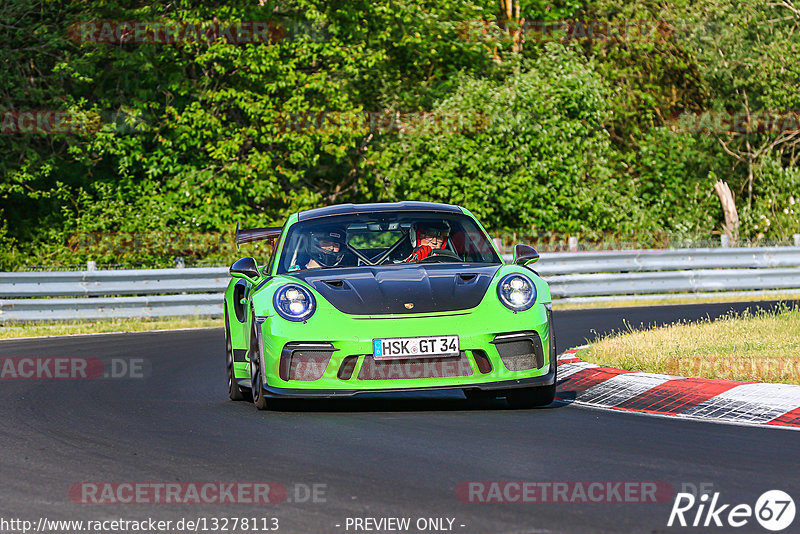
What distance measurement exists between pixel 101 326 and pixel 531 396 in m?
12.2

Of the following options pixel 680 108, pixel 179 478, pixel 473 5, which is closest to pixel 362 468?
pixel 179 478

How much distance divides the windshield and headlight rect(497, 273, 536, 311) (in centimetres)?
84

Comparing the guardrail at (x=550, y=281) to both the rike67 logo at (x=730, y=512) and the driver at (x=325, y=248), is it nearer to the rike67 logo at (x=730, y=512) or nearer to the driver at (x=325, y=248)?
the driver at (x=325, y=248)

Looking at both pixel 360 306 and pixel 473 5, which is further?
pixel 473 5

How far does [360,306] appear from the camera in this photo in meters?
8.35

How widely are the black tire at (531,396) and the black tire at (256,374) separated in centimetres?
164

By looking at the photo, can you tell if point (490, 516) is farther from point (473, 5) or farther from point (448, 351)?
point (473, 5)

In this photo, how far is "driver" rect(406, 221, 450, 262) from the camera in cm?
969

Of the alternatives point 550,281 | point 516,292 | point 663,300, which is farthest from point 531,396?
point 663,300

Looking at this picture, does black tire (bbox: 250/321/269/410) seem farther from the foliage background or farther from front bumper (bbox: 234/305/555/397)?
the foliage background

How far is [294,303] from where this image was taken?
851 cm

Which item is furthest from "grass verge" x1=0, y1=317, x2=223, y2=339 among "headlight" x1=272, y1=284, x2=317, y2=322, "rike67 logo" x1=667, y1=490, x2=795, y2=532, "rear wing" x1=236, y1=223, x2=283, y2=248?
"rike67 logo" x1=667, y1=490, x2=795, y2=532

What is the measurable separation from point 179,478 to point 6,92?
21692 millimetres

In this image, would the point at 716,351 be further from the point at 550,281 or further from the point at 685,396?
the point at 550,281
